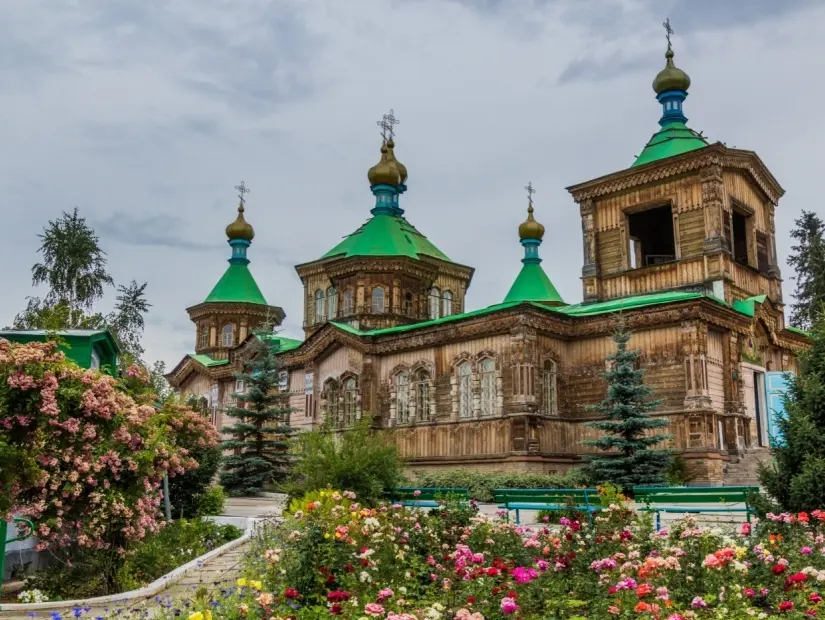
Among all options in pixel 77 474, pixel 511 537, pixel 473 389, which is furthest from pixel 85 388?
pixel 473 389

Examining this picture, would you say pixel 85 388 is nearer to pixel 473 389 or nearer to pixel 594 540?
pixel 594 540

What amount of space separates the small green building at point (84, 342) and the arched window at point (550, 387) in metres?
10.6

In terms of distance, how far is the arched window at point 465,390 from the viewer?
72.3ft

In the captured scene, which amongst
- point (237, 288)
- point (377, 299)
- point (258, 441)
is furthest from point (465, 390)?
point (237, 288)

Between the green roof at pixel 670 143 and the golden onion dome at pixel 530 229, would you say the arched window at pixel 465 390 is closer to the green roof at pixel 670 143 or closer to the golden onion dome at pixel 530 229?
the green roof at pixel 670 143

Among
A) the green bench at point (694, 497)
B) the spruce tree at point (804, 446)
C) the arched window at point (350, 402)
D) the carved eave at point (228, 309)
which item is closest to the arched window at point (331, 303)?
the arched window at point (350, 402)

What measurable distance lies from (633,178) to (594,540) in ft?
57.9

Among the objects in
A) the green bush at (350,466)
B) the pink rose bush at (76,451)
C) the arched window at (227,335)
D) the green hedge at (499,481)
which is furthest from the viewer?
the arched window at (227,335)

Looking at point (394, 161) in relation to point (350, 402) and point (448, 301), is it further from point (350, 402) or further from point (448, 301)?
point (350, 402)

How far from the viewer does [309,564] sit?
7309 mm

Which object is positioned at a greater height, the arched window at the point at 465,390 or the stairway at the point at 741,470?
the arched window at the point at 465,390

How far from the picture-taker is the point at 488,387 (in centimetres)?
2167

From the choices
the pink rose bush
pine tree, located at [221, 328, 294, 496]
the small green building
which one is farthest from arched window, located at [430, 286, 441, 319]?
the pink rose bush

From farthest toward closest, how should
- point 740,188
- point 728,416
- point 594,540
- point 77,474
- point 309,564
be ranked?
point 740,188 < point 728,416 < point 77,474 < point 594,540 < point 309,564
